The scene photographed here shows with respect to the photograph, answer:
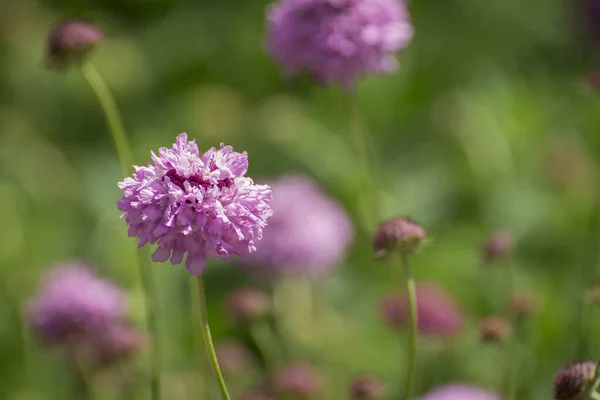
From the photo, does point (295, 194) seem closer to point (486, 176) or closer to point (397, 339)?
point (397, 339)

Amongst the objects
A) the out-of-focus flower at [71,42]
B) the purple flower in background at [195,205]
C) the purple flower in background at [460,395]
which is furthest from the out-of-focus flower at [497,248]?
the out-of-focus flower at [71,42]

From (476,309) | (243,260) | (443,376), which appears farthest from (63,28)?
(476,309)

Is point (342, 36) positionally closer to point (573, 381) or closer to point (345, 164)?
point (573, 381)

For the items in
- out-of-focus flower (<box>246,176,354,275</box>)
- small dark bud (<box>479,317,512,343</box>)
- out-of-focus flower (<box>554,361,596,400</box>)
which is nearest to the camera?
out-of-focus flower (<box>554,361,596,400</box>)

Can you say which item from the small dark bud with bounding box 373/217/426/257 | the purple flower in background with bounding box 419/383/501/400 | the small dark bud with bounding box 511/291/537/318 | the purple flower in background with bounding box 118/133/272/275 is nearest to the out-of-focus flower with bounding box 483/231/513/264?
the small dark bud with bounding box 511/291/537/318

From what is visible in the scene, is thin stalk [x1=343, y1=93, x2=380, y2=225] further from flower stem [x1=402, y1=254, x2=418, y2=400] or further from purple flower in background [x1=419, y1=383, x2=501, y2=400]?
flower stem [x1=402, y1=254, x2=418, y2=400]

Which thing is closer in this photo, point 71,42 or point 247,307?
point 71,42

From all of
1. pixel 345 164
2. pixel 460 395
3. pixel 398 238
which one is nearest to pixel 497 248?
pixel 460 395
